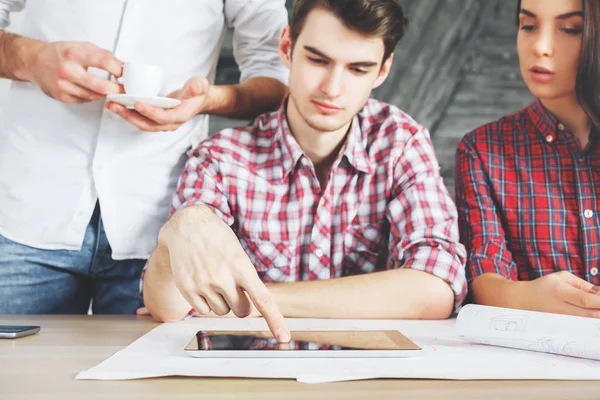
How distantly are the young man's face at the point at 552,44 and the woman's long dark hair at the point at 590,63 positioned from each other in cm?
3

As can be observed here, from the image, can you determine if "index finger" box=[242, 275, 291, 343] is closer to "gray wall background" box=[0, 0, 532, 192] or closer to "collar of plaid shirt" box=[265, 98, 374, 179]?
"collar of plaid shirt" box=[265, 98, 374, 179]

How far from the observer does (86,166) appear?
1340mm

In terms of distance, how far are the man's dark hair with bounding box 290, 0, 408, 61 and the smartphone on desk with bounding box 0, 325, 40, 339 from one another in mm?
882

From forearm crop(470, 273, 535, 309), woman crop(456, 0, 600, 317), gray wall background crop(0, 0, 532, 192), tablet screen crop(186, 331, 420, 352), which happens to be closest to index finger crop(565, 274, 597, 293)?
forearm crop(470, 273, 535, 309)

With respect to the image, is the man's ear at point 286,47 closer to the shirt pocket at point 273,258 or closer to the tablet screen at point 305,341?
the shirt pocket at point 273,258

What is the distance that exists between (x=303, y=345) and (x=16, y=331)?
416 millimetres

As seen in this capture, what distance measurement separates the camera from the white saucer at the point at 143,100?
1.11m

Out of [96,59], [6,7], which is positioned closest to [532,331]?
[96,59]

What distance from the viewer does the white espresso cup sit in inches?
45.9

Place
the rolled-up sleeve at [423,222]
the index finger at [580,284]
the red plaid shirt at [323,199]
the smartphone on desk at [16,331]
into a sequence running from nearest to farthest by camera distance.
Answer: the smartphone on desk at [16,331]
the index finger at [580,284]
the rolled-up sleeve at [423,222]
the red plaid shirt at [323,199]

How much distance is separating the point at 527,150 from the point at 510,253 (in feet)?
0.84

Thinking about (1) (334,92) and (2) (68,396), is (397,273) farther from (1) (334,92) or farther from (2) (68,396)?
(2) (68,396)

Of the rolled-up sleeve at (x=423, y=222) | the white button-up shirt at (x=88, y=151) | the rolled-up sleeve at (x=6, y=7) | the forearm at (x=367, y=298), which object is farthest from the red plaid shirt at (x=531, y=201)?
the rolled-up sleeve at (x=6, y=7)

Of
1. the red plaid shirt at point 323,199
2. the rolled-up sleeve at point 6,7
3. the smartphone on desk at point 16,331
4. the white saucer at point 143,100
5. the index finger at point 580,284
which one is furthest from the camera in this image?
the rolled-up sleeve at point 6,7
